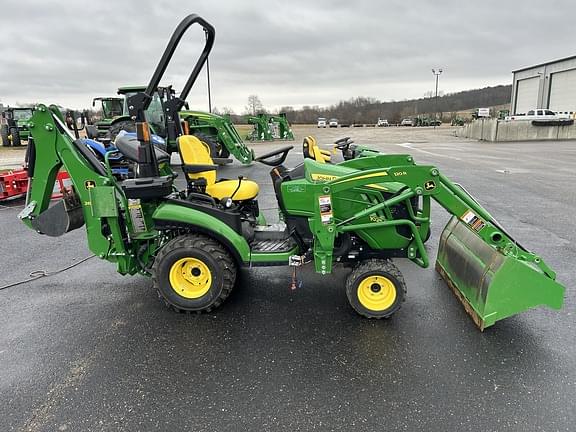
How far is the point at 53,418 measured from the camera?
2.37 meters

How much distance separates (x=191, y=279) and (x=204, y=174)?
101cm

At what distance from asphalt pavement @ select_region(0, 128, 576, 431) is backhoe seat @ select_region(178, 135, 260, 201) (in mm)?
939

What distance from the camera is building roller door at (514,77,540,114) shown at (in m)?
49.6

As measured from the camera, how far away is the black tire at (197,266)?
11.3 feet

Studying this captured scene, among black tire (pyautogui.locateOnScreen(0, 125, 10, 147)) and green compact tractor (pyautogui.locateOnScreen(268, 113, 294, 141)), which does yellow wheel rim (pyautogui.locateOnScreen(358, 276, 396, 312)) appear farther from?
black tire (pyautogui.locateOnScreen(0, 125, 10, 147))

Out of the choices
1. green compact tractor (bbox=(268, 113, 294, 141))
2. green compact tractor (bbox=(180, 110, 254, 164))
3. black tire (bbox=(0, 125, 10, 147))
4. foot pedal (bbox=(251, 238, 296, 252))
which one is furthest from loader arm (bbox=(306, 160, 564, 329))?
black tire (bbox=(0, 125, 10, 147))

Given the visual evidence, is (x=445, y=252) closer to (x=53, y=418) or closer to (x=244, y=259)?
(x=244, y=259)

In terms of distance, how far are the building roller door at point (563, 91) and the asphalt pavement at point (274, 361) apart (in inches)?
1912

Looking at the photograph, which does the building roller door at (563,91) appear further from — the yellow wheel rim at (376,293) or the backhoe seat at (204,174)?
the backhoe seat at (204,174)

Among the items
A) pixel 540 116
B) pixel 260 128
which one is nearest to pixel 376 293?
pixel 260 128

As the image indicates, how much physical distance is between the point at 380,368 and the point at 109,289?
276 cm

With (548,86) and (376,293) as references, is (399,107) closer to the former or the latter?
(548,86)

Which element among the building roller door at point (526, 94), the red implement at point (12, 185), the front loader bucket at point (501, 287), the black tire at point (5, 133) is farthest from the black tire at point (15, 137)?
the building roller door at point (526, 94)

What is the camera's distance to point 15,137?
72.0 ft
